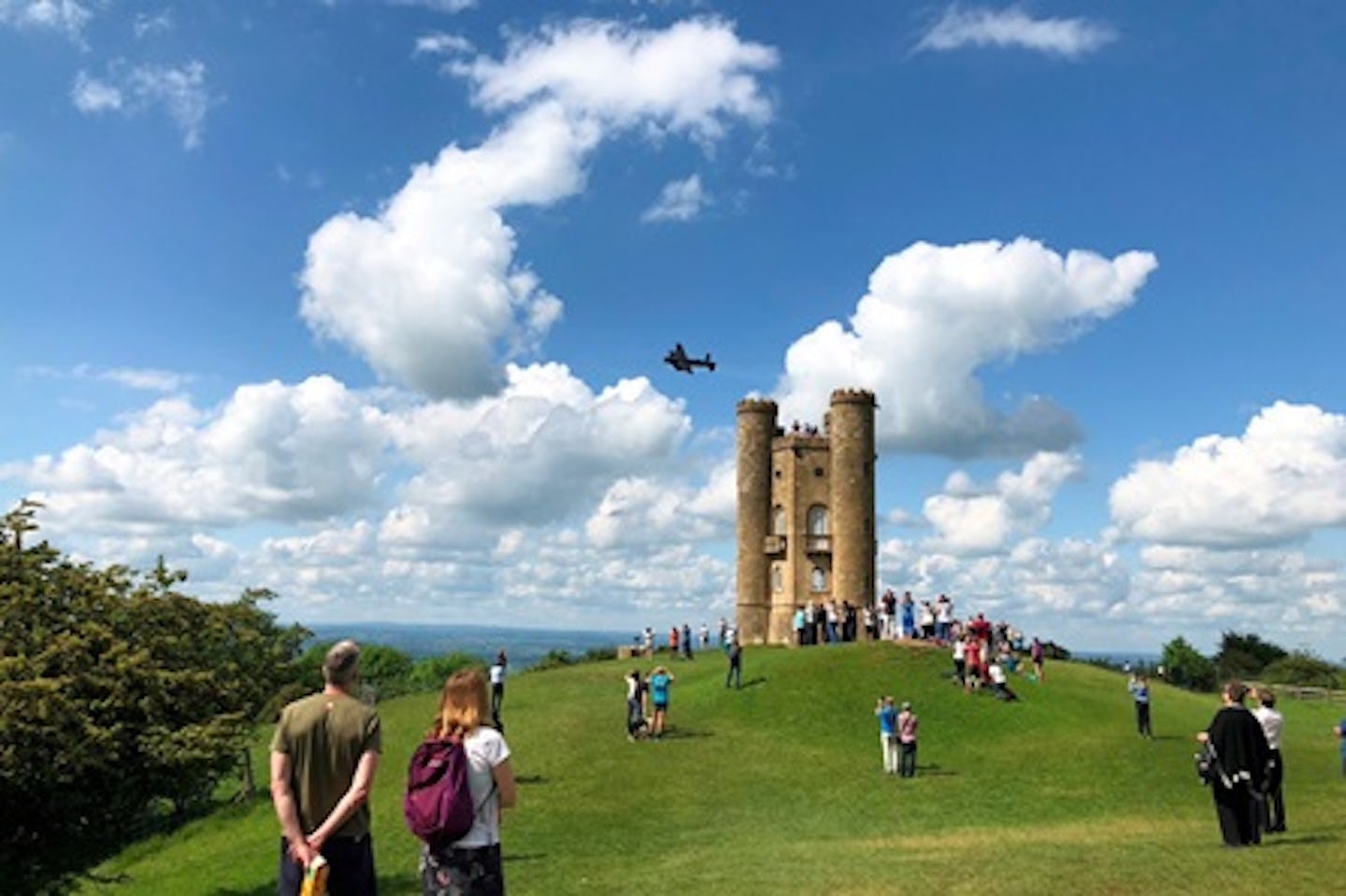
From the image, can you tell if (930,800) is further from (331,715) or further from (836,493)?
(836,493)

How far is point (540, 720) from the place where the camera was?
33188mm

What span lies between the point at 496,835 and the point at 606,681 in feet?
115

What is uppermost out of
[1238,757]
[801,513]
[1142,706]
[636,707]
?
[801,513]

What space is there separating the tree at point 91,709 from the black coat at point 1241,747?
15808 millimetres

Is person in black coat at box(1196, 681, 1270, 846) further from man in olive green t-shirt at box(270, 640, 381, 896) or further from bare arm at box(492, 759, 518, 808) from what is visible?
man in olive green t-shirt at box(270, 640, 381, 896)

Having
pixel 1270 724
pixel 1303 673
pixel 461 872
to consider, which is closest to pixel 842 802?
pixel 1270 724

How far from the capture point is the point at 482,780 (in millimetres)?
7352

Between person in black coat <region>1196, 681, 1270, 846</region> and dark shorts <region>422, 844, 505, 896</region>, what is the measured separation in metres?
9.84

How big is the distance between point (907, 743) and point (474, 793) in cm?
1938

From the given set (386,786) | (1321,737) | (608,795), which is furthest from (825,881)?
(1321,737)

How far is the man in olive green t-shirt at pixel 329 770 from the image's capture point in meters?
7.37

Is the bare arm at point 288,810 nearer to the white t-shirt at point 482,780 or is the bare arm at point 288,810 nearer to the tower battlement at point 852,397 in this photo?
the white t-shirt at point 482,780

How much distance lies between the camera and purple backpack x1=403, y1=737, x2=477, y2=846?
7219 mm

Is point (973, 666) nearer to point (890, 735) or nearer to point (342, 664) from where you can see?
point (890, 735)
